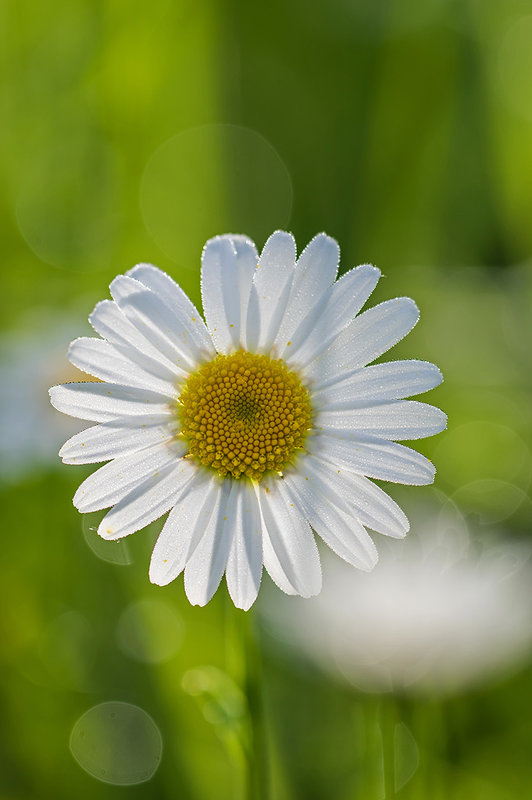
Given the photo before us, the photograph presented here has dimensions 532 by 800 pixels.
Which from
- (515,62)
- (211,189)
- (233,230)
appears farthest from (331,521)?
(515,62)

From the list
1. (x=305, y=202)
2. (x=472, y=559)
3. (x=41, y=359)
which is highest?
(x=305, y=202)

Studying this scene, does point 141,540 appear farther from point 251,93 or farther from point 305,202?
point 251,93

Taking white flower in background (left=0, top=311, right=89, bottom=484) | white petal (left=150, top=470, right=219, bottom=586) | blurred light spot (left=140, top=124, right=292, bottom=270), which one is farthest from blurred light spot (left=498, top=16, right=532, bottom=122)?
white petal (left=150, top=470, right=219, bottom=586)

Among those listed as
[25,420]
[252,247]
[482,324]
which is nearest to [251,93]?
[482,324]

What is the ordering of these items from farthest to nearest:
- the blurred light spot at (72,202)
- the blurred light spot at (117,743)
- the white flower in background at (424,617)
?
the blurred light spot at (72,202), the blurred light spot at (117,743), the white flower in background at (424,617)

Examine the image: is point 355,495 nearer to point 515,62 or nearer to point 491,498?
point 491,498

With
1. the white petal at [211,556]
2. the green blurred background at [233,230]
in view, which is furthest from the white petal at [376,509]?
the green blurred background at [233,230]

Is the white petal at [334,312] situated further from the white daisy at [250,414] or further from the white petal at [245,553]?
the white petal at [245,553]
